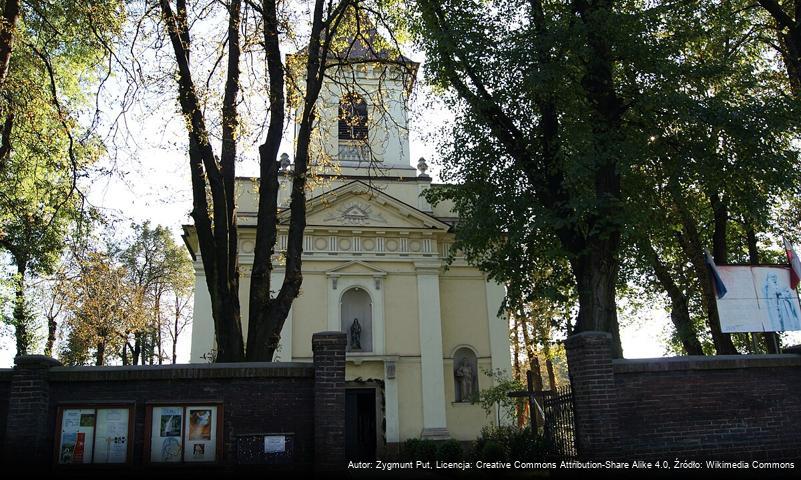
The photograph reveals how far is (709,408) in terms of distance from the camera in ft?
32.5

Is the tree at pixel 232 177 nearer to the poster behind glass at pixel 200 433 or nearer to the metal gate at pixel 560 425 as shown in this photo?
the poster behind glass at pixel 200 433

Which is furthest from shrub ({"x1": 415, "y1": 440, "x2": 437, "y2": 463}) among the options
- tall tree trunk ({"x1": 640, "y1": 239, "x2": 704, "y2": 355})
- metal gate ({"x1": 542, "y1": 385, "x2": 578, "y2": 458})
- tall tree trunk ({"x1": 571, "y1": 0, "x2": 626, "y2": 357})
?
tall tree trunk ({"x1": 571, "y1": 0, "x2": 626, "y2": 357})

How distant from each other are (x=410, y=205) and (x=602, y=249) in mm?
14553

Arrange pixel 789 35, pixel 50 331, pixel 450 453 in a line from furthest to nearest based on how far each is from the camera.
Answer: pixel 50 331, pixel 450 453, pixel 789 35

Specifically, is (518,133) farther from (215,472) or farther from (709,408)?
(215,472)

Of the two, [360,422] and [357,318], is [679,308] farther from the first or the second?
[357,318]

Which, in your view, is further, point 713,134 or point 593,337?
point 713,134

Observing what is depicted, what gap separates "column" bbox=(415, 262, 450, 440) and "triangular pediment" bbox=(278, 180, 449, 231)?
172cm

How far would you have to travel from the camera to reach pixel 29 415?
28.6 ft

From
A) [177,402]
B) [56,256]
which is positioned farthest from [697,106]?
[56,256]

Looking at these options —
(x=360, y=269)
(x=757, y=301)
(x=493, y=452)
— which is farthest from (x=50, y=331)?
(x=757, y=301)

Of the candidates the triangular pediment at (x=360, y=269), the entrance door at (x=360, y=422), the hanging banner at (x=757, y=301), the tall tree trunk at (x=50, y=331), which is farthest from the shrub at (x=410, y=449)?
the tall tree trunk at (x=50, y=331)

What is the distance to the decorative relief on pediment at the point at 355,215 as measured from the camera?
25.4 m

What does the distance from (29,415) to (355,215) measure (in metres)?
→ 17.4
